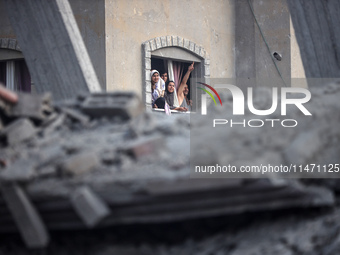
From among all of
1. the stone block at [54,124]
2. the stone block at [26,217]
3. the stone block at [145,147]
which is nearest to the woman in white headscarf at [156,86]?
the stone block at [54,124]

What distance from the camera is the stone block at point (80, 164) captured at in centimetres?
329

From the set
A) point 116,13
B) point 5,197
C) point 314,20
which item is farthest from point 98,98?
point 116,13

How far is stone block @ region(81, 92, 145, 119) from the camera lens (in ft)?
13.3

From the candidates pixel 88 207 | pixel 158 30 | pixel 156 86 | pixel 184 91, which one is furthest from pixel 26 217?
pixel 184 91

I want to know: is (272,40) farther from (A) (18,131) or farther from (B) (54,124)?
(A) (18,131)

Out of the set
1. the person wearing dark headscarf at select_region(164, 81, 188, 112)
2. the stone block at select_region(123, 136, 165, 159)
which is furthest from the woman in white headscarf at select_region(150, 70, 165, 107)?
the stone block at select_region(123, 136, 165, 159)

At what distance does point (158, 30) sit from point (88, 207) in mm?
8357

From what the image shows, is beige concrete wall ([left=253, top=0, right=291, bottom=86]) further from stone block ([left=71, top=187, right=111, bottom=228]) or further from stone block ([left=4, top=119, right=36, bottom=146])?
stone block ([left=71, top=187, right=111, bottom=228])

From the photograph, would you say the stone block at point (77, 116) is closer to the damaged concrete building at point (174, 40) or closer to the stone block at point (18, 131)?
the stone block at point (18, 131)

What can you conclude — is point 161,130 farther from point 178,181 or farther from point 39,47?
point 39,47

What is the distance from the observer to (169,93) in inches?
463

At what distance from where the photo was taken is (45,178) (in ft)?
11.1

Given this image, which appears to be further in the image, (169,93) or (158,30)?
(169,93)

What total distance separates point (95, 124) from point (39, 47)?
2384 millimetres
